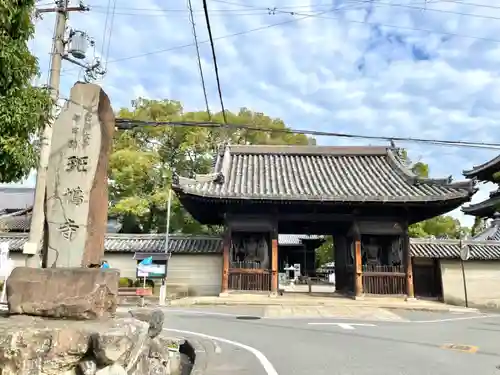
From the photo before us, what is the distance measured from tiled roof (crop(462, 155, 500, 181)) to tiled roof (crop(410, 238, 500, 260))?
28.2 ft

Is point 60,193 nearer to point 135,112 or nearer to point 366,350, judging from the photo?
point 366,350

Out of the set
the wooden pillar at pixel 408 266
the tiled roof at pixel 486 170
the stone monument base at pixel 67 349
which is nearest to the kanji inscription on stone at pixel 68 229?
the stone monument base at pixel 67 349

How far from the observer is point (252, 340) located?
345 inches

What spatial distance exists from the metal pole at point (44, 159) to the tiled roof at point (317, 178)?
6.06 m

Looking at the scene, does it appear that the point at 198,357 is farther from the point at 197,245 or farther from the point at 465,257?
the point at 465,257

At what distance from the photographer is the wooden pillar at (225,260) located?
17.6 meters

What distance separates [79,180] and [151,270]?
36.7 ft

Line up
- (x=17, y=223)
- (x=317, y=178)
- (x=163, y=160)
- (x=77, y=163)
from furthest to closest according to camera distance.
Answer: (x=163, y=160) → (x=17, y=223) → (x=317, y=178) → (x=77, y=163)

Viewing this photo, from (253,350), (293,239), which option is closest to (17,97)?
(253,350)

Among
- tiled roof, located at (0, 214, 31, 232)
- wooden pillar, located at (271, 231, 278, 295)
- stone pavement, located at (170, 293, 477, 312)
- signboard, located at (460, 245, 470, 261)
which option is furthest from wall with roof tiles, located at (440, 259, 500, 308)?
tiled roof, located at (0, 214, 31, 232)

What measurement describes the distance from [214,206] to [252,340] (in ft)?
34.0

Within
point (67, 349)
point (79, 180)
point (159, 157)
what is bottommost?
point (67, 349)

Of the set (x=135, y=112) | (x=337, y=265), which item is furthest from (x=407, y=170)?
(x=135, y=112)

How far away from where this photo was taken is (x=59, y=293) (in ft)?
18.0
